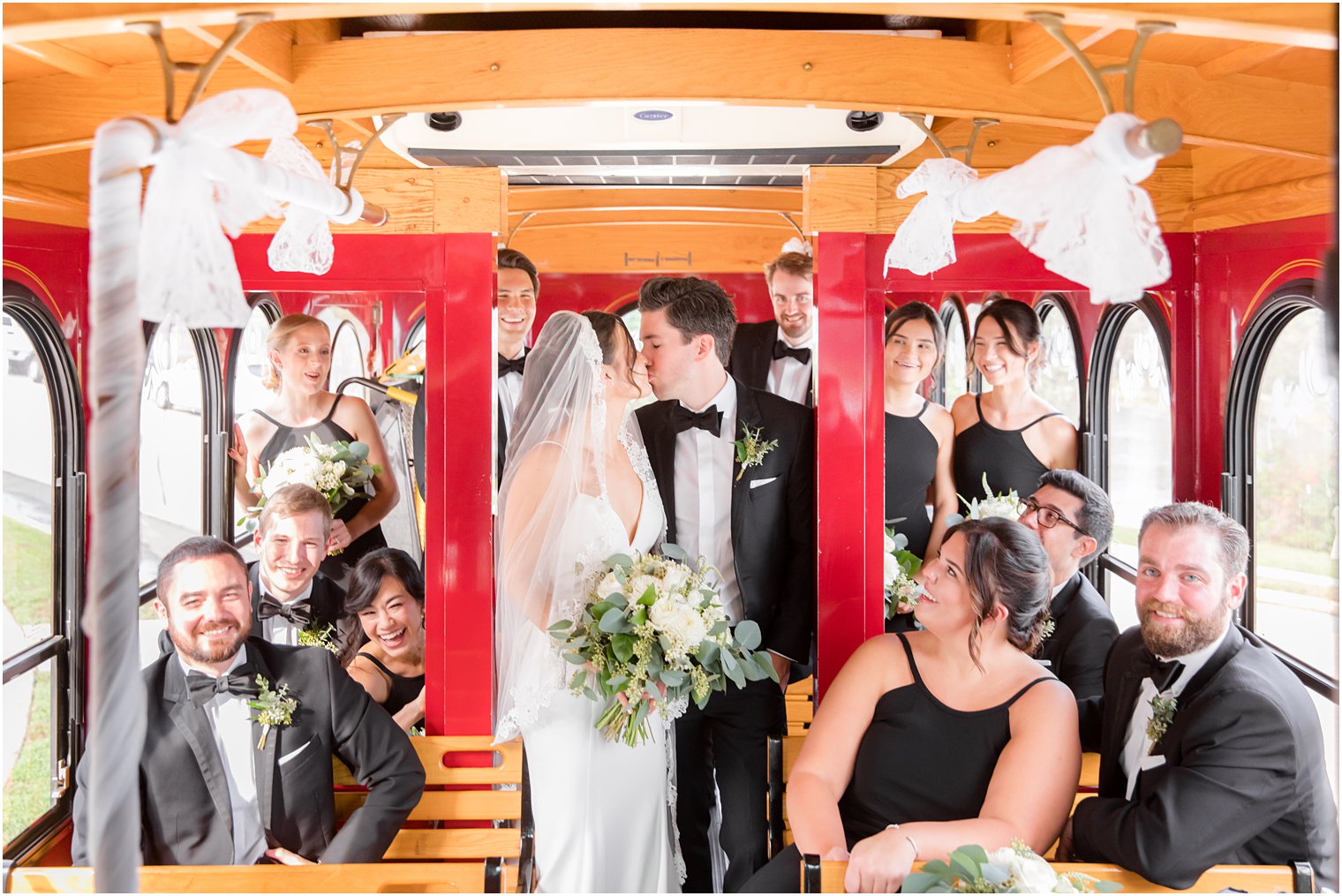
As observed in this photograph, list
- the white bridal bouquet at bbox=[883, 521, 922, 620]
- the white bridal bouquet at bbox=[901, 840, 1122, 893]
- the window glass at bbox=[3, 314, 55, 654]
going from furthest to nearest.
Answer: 1. the white bridal bouquet at bbox=[883, 521, 922, 620]
2. the window glass at bbox=[3, 314, 55, 654]
3. the white bridal bouquet at bbox=[901, 840, 1122, 893]

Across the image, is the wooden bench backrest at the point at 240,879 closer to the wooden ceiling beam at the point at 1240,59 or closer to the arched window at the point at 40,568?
the arched window at the point at 40,568

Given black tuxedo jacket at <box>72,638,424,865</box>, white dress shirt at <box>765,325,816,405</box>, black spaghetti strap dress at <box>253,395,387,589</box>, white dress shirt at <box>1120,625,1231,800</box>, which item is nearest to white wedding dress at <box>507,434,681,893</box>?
black tuxedo jacket at <box>72,638,424,865</box>

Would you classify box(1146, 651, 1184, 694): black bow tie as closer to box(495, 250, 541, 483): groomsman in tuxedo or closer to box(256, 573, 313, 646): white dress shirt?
box(495, 250, 541, 483): groomsman in tuxedo

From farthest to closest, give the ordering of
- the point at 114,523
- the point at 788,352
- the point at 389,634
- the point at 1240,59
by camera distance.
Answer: the point at 788,352, the point at 389,634, the point at 1240,59, the point at 114,523

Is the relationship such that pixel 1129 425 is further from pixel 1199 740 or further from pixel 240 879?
pixel 240 879

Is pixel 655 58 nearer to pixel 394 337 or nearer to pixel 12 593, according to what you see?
pixel 394 337

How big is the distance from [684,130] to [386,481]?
5.27 ft

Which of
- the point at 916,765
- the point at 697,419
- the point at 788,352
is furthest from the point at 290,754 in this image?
the point at 788,352

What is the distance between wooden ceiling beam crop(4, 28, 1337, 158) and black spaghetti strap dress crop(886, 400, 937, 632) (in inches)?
48.8

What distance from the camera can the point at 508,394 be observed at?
413cm

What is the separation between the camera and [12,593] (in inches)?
133

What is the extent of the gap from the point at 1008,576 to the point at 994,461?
79 centimetres

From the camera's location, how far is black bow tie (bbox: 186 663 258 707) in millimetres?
3162

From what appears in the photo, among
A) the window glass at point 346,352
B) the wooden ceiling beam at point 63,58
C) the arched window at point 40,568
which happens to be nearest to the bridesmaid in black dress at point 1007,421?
the window glass at point 346,352
